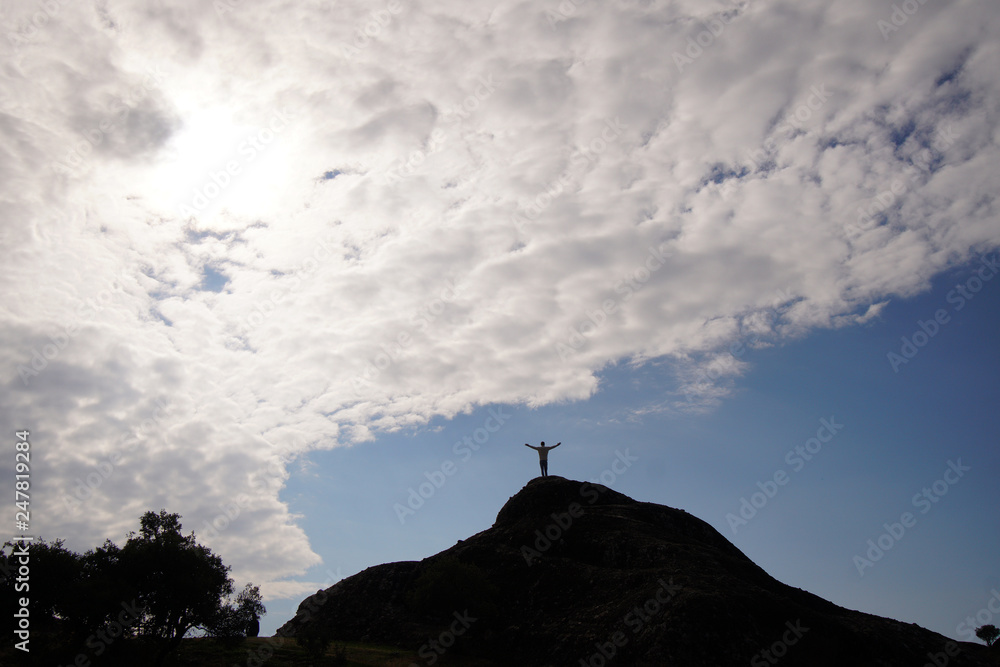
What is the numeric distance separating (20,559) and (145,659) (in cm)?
1293

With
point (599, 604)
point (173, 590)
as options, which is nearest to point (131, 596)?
point (173, 590)

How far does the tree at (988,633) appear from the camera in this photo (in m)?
103

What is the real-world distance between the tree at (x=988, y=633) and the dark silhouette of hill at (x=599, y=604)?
63.8 meters

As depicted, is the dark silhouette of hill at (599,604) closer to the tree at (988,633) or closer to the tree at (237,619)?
the tree at (237,619)

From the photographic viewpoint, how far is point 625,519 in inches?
2739

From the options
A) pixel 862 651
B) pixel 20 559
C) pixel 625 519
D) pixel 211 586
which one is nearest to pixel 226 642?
pixel 211 586

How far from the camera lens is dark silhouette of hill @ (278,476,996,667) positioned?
145ft

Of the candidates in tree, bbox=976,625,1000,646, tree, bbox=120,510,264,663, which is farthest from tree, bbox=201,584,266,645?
tree, bbox=976,625,1000,646

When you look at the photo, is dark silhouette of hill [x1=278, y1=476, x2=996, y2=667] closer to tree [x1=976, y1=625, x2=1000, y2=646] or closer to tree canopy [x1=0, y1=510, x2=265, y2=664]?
tree canopy [x1=0, y1=510, x2=265, y2=664]

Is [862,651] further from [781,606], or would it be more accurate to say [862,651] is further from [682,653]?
[682,653]

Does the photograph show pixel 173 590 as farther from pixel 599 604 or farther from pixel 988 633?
pixel 988 633

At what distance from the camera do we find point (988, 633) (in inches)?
4065

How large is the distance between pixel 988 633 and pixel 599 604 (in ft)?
314

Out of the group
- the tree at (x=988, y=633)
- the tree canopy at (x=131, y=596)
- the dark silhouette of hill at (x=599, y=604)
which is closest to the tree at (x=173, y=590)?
the tree canopy at (x=131, y=596)
